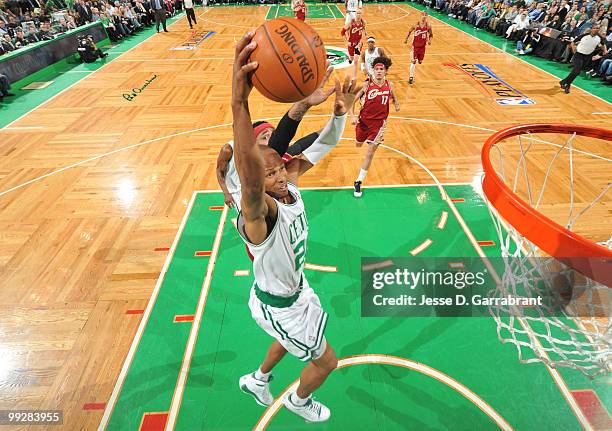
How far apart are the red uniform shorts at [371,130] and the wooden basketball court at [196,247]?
0.66 meters

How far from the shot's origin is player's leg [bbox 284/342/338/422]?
8.19ft

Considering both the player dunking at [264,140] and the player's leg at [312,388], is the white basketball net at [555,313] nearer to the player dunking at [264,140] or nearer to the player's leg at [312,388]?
the player's leg at [312,388]

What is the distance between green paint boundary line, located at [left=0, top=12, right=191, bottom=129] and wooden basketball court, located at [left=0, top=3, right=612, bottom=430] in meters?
0.45

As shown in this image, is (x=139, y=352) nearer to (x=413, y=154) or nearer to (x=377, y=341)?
(x=377, y=341)

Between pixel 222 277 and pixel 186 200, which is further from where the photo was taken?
pixel 186 200

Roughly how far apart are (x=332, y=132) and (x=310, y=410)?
77.5 inches

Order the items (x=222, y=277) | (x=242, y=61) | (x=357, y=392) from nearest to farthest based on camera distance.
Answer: (x=242, y=61) < (x=357, y=392) < (x=222, y=277)

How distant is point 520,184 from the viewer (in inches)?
220

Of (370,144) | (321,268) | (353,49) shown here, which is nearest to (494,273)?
(321,268)

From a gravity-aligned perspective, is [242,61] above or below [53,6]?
above

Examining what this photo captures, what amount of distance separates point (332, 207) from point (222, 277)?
1807 mm

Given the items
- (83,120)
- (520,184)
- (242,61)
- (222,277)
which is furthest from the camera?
(83,120)

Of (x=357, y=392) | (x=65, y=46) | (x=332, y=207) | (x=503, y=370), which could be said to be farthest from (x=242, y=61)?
(x=65, y=46)

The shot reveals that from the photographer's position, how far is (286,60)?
1.84 metres
